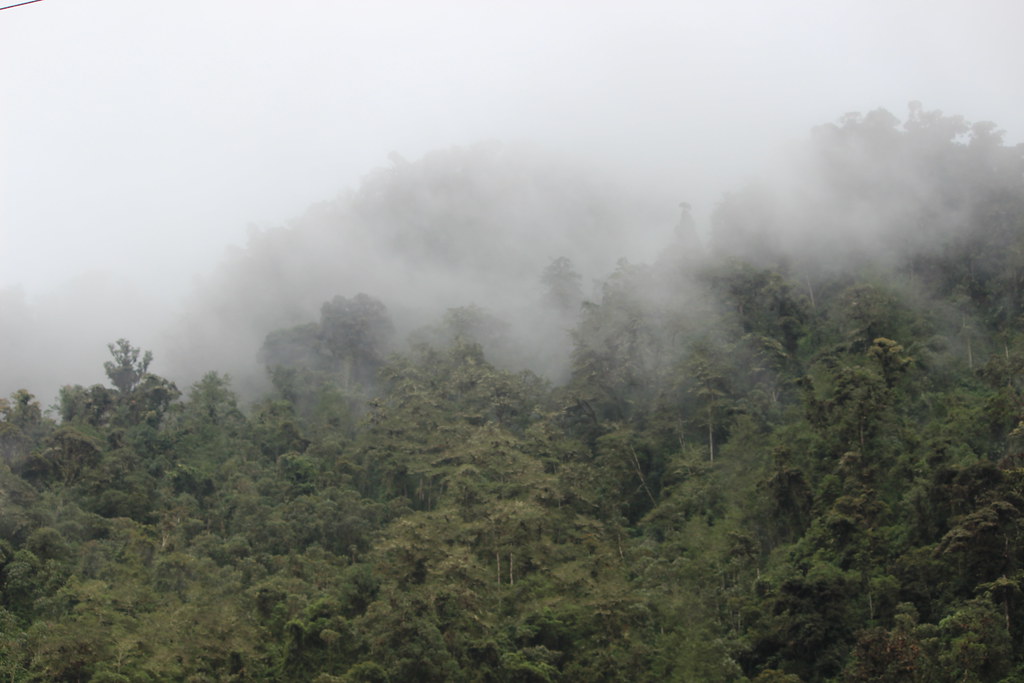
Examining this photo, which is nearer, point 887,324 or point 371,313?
point 887,324

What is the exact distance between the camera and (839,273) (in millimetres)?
41875

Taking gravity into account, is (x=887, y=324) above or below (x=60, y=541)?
above

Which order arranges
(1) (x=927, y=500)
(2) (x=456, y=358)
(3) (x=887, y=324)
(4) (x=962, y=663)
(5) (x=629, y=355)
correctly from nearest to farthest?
(4) (x=962, y=663), (1) (x=927, y=500), (3) (x=887, y=324), (5) (x=629, y=355), (2) (x=456, y=358)

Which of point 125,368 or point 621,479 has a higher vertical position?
point 125,368

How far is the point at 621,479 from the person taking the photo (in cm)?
3472

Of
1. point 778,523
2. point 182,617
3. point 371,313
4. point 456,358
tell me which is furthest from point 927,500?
point 371,313

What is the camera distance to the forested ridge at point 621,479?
2369cm

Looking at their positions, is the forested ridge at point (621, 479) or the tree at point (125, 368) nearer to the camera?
the forested ridge at point (621, 479)

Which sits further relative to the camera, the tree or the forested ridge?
the tree

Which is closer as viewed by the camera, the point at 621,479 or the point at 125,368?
the point at 621,479

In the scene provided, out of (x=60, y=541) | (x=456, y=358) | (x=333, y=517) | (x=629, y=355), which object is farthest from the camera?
(x=456, y=358)

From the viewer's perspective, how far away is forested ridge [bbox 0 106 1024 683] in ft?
77.7

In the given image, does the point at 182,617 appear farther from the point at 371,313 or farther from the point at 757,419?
the point at 371,313

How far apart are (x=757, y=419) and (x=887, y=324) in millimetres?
6487
